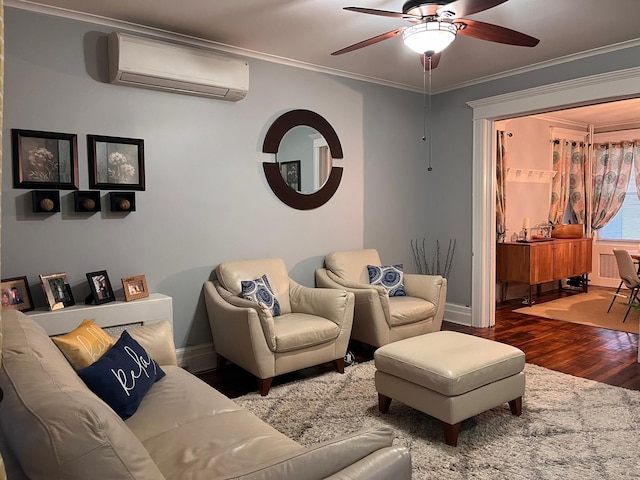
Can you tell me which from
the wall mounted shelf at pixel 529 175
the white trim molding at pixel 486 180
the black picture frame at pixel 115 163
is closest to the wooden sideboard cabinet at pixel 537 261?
the wall mounted shelf at pixel 529 175

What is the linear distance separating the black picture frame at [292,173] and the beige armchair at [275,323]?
2.30 ft

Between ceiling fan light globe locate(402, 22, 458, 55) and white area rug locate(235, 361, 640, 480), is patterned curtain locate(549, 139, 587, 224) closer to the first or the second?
white area rug locate(235, 361, 640, 480)

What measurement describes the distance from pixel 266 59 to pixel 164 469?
3415mm

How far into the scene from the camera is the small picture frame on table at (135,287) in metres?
3.33

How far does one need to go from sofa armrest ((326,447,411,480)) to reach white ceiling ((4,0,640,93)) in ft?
8.78

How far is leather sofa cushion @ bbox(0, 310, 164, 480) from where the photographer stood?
1.04 m

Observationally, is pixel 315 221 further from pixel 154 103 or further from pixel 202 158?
pixel 154 103

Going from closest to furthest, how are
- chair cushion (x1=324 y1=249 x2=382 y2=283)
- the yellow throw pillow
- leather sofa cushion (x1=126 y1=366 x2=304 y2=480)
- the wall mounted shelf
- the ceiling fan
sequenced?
1. leather sofa cushion (x1=126 y1=366 x2=304 y2=480)
2. the yellow throw pillow
3. the ceiling fan
4. chair cushion (x1=324 y1=249 x2=382 y2=283)
5. the wall mounted shelf

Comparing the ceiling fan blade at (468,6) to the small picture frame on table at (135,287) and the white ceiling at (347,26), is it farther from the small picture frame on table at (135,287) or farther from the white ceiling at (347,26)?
the small picture frame on table at (135,287)

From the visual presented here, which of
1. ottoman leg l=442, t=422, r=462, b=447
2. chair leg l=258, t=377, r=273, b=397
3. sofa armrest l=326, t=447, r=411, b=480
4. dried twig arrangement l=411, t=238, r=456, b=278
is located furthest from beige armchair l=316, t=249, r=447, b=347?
sofa armrest l=326, t=447, r=411, b=480

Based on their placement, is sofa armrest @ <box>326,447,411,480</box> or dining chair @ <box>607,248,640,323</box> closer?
sofa armrest @ <box>326,447,411,480</box>

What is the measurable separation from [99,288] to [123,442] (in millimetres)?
2377

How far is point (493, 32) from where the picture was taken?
2.79 metres

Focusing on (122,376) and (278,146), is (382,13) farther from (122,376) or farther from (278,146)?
(122,376)
